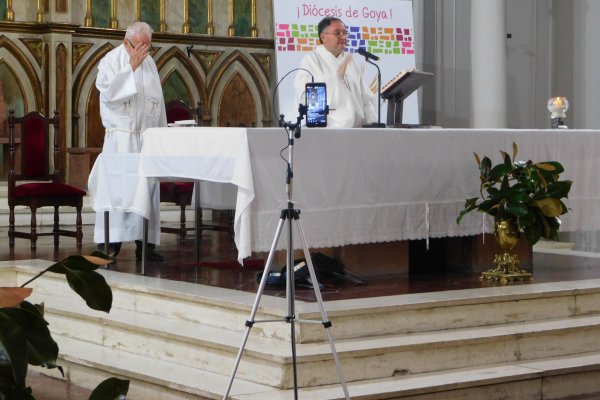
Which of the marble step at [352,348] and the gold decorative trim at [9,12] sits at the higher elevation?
the gold decorative trim at [9,12]

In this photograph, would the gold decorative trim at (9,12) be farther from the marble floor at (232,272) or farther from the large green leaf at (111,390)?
the large green leaf at (111,390)

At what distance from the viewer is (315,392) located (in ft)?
13.6

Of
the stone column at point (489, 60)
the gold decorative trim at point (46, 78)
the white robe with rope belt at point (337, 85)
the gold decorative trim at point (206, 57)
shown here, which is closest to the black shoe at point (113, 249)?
the white robe with rope belt at point (337, 85)

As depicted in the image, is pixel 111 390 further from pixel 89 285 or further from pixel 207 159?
pixel 207 159

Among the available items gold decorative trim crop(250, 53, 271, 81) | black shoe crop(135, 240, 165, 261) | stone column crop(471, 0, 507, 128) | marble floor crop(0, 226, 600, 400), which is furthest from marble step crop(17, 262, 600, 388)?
gold decorative trim crop(250, 53, 271, 81)

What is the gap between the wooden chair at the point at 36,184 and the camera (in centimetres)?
761

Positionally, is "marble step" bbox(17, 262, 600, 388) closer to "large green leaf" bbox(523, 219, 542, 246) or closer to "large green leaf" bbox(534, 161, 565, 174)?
"large green leaf" bbox(523, 219, 542, 246)

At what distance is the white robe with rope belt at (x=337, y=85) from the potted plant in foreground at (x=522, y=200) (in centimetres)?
120

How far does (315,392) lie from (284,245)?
103 cm

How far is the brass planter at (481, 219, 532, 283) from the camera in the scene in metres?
5.62

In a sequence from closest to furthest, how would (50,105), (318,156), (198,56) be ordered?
(318,156) < (50,105) < (198,56)

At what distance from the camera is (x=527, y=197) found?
18.0ft

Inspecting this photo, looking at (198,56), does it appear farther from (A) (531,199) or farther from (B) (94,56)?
(A) (531,199)

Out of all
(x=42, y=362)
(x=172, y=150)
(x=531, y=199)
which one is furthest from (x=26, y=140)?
(x=42, y=362)
